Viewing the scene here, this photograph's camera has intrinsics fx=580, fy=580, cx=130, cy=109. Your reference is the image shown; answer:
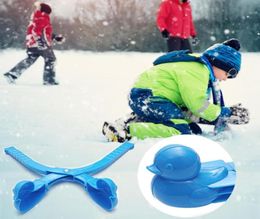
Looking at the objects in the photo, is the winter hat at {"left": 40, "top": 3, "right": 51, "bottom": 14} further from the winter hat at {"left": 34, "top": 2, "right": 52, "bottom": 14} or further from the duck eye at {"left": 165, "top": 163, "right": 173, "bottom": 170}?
the duck eye at {"left": 165, "top": 163, "right": 173, "bottom": 170}

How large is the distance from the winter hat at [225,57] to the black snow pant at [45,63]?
0.55m

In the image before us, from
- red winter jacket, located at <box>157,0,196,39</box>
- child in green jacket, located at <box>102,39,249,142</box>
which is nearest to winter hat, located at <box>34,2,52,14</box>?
red winter jacket, located at <box>157,0,196,39</box>

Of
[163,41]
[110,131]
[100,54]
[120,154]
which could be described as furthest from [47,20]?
[120,154]

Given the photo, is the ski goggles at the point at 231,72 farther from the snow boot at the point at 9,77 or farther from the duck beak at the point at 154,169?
the snow boot at the point at 9,77

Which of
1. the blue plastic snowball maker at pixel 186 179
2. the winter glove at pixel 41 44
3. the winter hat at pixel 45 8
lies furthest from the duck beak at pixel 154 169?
the winter glove at pixel 41 44

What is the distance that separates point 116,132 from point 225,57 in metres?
0.23

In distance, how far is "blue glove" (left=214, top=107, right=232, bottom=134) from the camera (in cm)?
A: 103

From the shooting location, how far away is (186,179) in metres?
0.70

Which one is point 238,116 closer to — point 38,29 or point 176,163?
point 176,163

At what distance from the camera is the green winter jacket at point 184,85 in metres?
0.98

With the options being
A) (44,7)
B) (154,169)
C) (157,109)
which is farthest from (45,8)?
(154,169)

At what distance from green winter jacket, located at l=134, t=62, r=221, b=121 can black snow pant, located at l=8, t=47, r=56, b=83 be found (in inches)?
19.5

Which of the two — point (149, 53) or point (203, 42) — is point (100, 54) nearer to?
point (149, 53)

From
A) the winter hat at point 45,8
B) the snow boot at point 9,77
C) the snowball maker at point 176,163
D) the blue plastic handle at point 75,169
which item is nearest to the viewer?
the snowball maker at point 176,163
